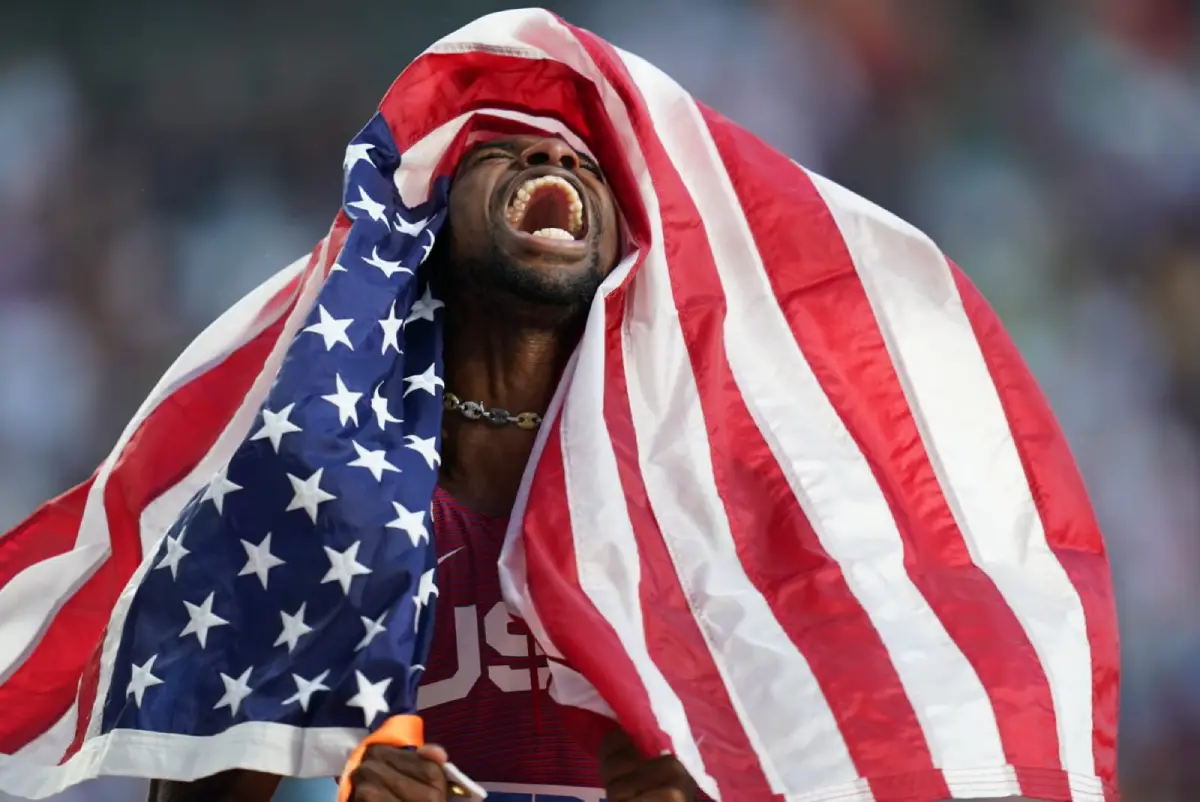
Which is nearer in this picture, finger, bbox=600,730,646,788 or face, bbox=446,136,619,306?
finger, bbox=600,730,646,788

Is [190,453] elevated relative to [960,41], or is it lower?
lower

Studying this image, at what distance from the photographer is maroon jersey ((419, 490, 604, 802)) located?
62.1 inches

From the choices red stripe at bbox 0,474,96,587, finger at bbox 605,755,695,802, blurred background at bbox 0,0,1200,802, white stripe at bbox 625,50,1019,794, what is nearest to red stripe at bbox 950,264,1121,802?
white stripe at bbox 625,50,1019,794

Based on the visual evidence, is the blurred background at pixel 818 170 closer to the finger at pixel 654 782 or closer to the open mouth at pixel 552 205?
the open mouth at pixel 552 205

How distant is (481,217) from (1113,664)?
0.92 metres

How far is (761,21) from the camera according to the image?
3488mm

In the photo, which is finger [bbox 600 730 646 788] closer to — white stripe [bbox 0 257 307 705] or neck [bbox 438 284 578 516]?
neck [bbox 438 284 578 516]

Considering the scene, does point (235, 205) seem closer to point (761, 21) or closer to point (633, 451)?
point (761, 21)

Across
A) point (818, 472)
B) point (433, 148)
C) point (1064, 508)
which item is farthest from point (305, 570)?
point (1064, 508)

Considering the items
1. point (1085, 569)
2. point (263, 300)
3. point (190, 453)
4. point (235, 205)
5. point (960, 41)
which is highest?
point (960, 41)

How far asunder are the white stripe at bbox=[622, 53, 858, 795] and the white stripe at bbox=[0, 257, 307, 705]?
0.50 meters

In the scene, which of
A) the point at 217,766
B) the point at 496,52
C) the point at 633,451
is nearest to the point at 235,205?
the point at 496,52

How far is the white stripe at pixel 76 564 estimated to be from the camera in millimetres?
1722

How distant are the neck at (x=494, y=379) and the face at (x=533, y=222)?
2.1 inches
